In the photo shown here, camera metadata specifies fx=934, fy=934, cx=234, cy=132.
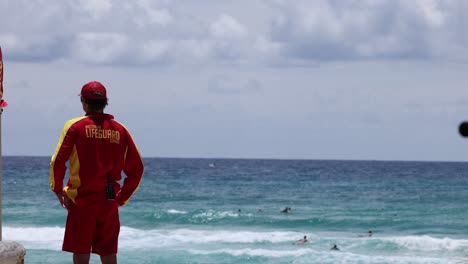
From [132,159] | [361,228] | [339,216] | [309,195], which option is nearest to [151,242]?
[361,228]

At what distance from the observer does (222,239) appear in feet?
93.0

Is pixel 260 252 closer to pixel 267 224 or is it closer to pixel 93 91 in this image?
pixel 267 224

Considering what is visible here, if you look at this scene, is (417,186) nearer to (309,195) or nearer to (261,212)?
(309,195)

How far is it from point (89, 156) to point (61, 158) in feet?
0.56

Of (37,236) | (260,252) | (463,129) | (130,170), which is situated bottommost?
(463,129)

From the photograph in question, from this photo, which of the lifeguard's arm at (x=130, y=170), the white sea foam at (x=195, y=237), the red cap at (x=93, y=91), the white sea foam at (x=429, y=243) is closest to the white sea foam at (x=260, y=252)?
the white sea foam at (x=195, y=237)

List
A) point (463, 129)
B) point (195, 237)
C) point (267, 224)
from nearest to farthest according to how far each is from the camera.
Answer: point (463, 129)
point (195, 237)
point (267, 224)

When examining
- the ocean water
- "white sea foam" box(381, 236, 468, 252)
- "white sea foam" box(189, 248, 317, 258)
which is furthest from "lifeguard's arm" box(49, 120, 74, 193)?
"white sea foam" box(381, 236, 468, 252)

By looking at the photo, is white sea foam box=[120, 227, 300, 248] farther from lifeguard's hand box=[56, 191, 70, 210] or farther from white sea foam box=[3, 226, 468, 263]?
lifeguard's hand box=[56, 191, 70, 210]

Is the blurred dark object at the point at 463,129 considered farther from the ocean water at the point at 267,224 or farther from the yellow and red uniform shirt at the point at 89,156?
the ocean water at the point at 267,224

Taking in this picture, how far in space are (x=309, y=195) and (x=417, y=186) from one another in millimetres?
12240

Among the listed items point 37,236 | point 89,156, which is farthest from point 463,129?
point 37,236

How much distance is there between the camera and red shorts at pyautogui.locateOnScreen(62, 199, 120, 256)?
18.6 ft

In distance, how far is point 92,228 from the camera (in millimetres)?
5707
